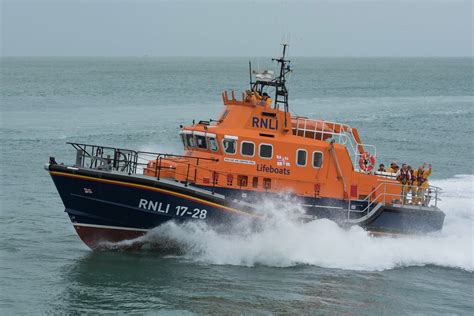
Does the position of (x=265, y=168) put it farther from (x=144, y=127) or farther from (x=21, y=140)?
(x=144, y=127)

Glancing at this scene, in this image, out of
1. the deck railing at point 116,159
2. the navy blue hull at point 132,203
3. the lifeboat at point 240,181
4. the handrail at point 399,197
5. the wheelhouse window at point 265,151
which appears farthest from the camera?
the handrail at point 399,197

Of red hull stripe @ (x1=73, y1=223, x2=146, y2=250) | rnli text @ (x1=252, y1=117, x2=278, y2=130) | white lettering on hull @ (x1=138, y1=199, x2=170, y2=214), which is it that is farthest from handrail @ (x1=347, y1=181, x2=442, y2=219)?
red hull stripe @ (x1=73, y1=223, x2=146, y2=250)

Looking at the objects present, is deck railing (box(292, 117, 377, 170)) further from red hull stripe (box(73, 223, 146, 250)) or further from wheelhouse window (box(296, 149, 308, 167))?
red hull stripe (box(73, 223, 146, 250))

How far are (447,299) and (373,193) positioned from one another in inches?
140

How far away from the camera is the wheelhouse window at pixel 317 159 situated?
16938mm

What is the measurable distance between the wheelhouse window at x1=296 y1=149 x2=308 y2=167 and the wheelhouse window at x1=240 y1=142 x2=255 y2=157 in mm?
1055

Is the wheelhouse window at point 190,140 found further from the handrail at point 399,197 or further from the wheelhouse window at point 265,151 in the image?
the handrail at point 399,197

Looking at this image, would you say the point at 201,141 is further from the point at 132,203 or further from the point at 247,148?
the point at 132,203

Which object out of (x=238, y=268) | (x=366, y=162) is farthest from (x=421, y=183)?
(x=238, y=268)

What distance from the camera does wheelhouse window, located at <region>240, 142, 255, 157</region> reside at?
16469 mm

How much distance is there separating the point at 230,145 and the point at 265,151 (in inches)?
31.5

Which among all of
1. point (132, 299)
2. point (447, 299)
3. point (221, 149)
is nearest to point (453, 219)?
point (447, 299)

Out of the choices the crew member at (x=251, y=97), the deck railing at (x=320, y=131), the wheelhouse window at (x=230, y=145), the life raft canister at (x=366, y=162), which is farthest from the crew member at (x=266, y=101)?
the life raft canister at (x=366, y=162)

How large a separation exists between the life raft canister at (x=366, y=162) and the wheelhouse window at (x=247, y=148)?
282 cm
